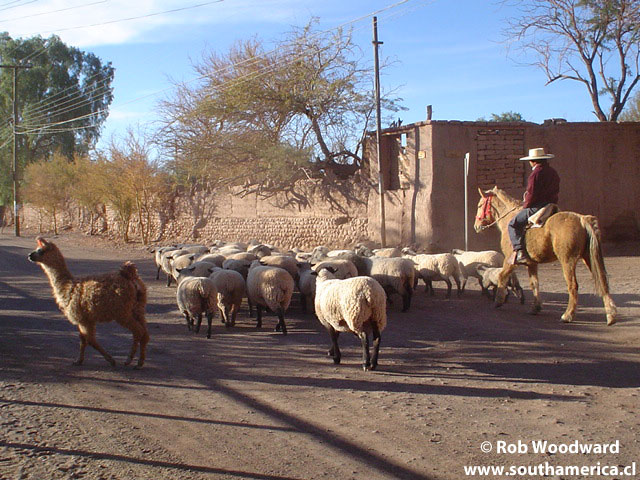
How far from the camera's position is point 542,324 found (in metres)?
9.21

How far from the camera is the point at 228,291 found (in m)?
9.68

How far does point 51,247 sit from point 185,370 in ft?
7.38

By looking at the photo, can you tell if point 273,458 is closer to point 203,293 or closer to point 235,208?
point 203,293

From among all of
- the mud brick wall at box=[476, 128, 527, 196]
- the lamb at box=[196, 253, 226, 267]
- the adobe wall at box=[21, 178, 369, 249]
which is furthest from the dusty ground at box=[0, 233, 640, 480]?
the adobe wall at box=[21, 178, 369, 249]

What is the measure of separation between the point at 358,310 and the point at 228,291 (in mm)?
3622

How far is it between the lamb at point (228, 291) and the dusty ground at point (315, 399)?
11.6 inches

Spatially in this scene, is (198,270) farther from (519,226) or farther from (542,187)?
(542,187)

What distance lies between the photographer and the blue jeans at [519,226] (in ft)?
31.3

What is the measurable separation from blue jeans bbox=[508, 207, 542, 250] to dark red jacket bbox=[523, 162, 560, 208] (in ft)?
0.53

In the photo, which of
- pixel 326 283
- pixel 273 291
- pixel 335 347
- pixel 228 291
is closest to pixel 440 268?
pixel 273 291

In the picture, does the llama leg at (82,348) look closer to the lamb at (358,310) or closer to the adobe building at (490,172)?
the lamb at (358,310)

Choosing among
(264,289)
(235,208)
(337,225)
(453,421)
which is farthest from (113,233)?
(453,421)

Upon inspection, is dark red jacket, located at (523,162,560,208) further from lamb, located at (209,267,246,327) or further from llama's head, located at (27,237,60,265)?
llama's head, located at (27,237,60,265)

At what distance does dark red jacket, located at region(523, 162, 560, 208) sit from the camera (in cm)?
945
